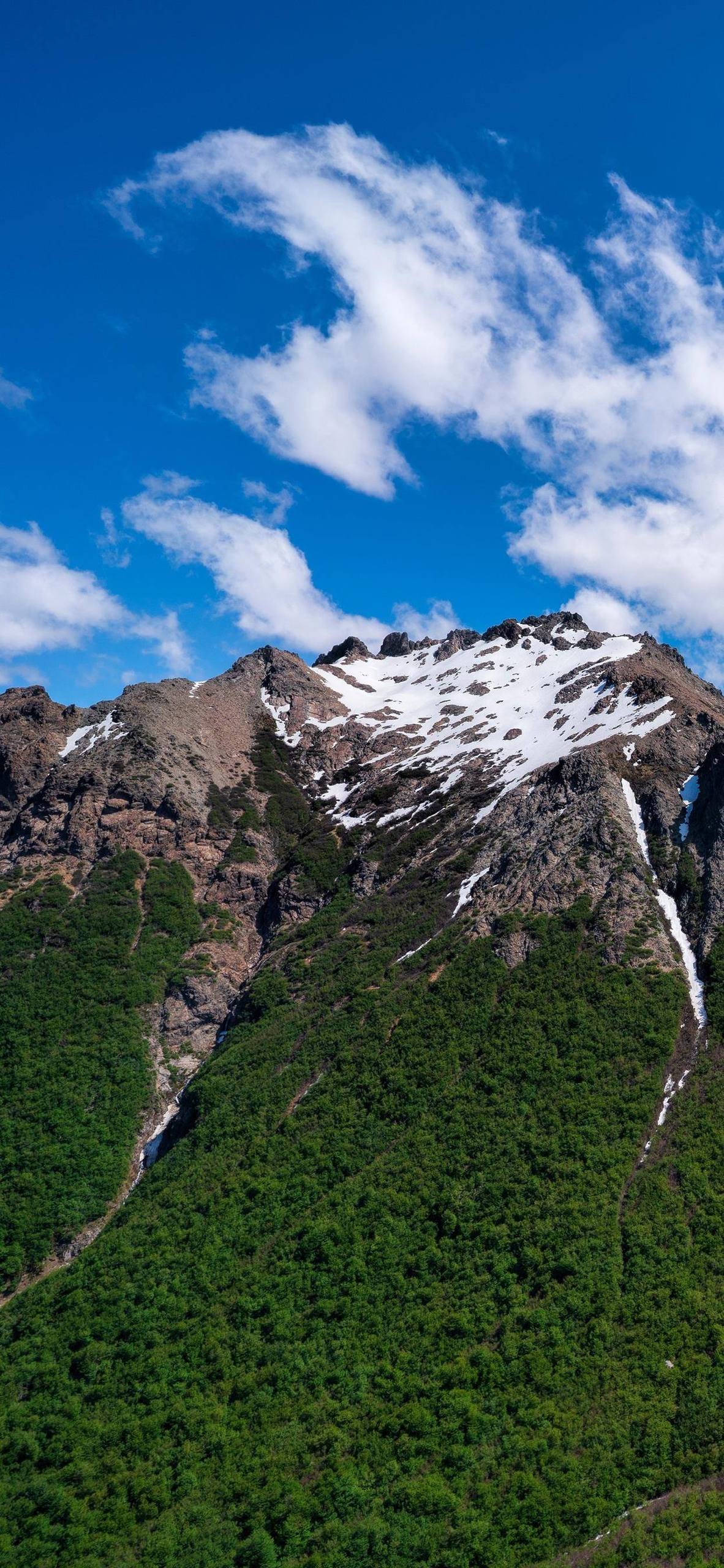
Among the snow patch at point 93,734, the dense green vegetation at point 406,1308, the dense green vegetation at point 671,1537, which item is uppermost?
the snow patch at point 93,734

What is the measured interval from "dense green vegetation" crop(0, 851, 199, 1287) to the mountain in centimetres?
36

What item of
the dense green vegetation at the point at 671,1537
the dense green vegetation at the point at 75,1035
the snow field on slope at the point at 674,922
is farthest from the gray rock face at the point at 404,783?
the dense green vegetation at the point at 671,1537

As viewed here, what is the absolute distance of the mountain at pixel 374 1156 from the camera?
39875mm

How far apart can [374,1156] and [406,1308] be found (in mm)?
11372

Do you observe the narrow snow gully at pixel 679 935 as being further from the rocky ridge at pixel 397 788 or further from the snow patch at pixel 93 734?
the snow patch at pixel 93 734

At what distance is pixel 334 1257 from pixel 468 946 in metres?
28.1

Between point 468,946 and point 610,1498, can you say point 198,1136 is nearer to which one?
point 468,946

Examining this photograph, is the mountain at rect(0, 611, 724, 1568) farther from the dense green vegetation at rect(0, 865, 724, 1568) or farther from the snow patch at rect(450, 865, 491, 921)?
the snow patch at rect(450, 865, 491, 921)

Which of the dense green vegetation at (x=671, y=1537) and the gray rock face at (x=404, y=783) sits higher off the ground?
the gray rock face at (x=404, y=783)

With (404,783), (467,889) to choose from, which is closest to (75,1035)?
(467,889)

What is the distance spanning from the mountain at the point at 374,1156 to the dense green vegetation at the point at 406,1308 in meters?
0.18

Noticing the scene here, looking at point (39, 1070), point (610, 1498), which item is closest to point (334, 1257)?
point (610, 1498)

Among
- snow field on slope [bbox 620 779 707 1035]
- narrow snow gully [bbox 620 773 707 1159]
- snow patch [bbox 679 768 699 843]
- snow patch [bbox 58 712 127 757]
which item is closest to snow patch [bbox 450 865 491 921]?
snow field on slope [bbox 620 779 707 1035]

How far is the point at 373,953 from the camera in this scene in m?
78.9
